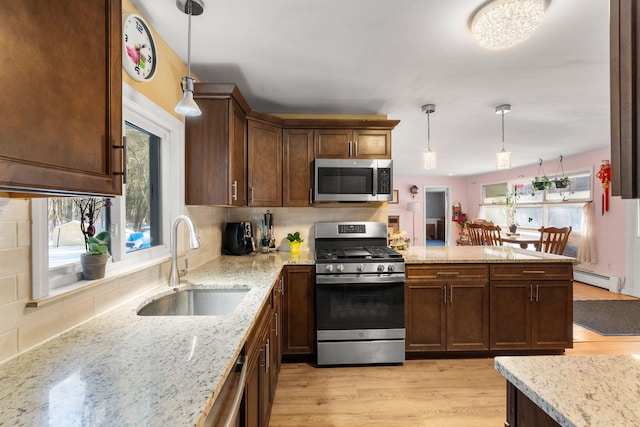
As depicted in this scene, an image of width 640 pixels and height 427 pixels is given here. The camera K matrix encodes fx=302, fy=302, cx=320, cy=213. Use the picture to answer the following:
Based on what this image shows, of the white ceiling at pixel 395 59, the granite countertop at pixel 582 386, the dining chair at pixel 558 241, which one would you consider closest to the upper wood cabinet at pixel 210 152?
the white ceiling at pixel 395 59

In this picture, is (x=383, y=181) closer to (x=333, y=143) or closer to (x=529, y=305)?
(x=333, y=143)

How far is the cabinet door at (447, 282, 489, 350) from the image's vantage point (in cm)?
258

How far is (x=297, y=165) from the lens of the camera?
2898 mm

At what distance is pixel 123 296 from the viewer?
1457 mm

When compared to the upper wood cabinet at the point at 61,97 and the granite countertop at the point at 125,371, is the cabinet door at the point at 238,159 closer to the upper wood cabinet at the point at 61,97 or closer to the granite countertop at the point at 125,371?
the granite countertop at the point at 125,371

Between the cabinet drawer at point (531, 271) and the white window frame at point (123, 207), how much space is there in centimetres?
260

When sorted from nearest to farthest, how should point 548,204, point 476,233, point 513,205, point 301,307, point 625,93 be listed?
1. point 625,93
2. point 301,307
3. point 476,233
4. point 548,204
5. point 513,205

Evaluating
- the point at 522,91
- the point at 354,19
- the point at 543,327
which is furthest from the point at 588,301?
the point at 354,19

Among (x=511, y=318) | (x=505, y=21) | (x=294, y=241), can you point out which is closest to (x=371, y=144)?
(x=294, y=241)

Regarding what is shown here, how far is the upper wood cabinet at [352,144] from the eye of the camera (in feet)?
9.50

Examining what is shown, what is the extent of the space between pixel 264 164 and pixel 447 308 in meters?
2.04

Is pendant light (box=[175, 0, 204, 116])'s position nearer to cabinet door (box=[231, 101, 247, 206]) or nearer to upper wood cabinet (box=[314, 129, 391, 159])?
cabinet door (box=[231, 101, 247, 206])

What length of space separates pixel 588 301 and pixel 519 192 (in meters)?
3.46

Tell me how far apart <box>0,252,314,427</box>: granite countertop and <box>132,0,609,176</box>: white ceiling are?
5.20 feet
